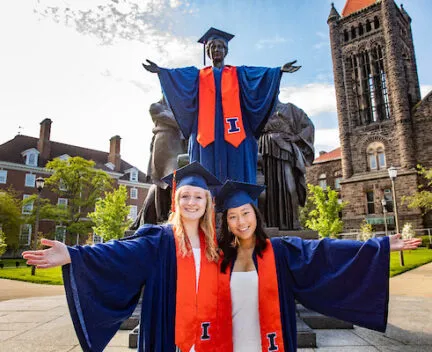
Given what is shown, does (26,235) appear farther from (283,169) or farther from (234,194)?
(234,194)

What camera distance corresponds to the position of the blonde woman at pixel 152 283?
1.90 metres

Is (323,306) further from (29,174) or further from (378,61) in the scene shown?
(378,61)

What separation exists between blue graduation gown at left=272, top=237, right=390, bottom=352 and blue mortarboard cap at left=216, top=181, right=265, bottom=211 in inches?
18.1

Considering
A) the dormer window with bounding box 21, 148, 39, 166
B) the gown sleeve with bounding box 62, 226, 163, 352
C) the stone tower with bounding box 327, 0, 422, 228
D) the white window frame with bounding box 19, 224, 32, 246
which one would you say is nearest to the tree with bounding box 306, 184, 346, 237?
the stone tower with bounding box 327, 0, 422, 228

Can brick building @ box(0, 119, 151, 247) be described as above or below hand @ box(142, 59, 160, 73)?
above

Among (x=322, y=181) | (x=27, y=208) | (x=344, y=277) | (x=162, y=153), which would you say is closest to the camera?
(x=344, y=277)

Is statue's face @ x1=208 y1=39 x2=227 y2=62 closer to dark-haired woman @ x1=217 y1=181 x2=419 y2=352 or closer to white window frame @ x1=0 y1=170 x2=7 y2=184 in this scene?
dark-haired woman @ x1=217 y1=181 x2=419 y2=352

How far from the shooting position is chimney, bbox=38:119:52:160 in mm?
35375

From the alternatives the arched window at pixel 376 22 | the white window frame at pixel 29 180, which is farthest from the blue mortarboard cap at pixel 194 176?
the arched window at pixel 376 22

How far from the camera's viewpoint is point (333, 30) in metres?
40.7

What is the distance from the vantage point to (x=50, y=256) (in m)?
1.79

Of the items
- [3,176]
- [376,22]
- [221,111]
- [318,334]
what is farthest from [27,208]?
[376,22]

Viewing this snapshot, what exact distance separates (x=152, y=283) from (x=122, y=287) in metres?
0.20

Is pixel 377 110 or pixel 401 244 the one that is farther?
pixel 377 110
